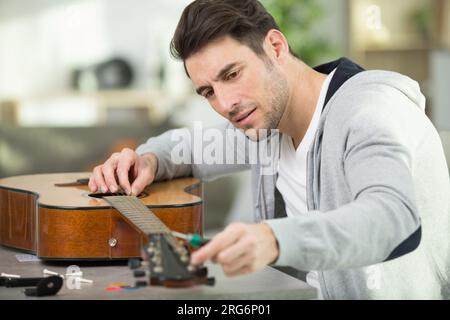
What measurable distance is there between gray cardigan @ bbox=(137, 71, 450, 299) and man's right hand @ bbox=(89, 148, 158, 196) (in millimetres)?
412

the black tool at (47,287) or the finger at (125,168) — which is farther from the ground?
the finger at (125,168)

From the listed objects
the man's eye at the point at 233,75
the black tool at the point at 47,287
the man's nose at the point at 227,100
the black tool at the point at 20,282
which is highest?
the man's eye at the point at 233,75

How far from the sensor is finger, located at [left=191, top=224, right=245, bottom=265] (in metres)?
0.85

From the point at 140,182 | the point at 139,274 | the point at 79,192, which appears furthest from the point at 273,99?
the point at 139,274

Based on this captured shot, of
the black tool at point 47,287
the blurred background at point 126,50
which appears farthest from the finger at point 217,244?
the blurred background at point 126,50

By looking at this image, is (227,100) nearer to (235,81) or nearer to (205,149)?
(235,81)

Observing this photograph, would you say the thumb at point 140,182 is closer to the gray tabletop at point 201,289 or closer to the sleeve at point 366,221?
the gray tabletop at point 201,289

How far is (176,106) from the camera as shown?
Answer: 21.1 feet

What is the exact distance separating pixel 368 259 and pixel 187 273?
9.3 inches

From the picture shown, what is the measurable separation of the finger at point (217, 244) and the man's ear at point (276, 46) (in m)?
0.67

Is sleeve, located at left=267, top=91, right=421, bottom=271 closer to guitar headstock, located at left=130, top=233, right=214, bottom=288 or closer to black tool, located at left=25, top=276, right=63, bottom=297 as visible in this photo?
guitar headstock, located at left=130, top=233, right=214, bottom=288

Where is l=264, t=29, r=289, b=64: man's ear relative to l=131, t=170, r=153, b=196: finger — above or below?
above

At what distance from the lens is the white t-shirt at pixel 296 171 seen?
1.57 metres

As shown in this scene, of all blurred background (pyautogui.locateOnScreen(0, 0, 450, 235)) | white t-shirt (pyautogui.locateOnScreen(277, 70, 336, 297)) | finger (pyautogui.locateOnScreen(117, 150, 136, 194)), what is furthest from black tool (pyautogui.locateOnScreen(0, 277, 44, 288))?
blurred background (pyautogui.locateOnScreen(0, 0, 450, 235))
